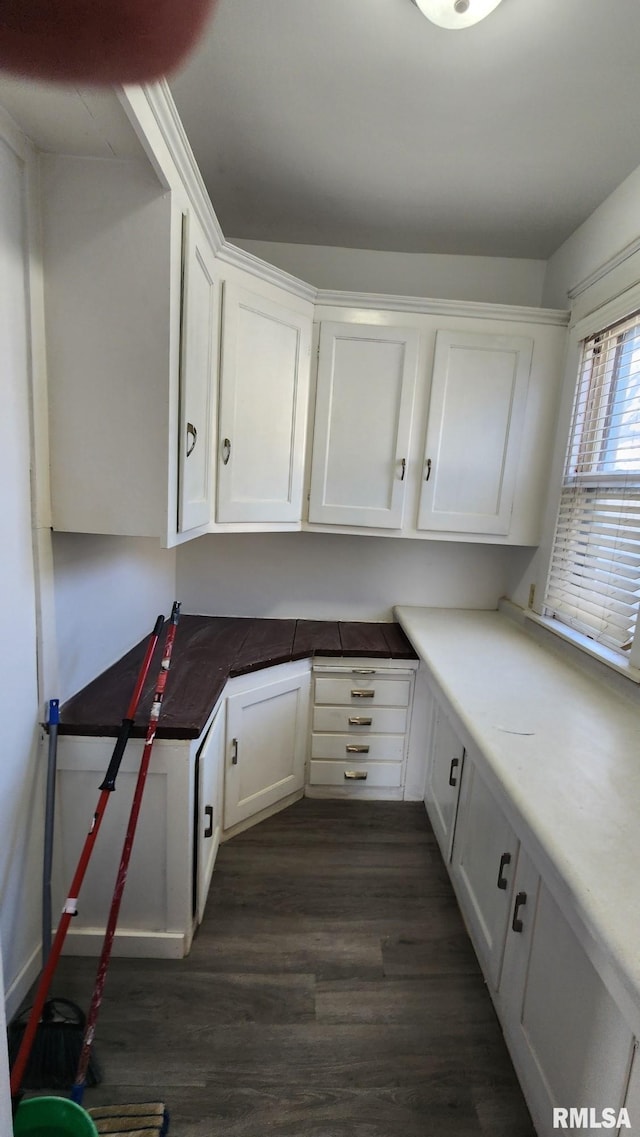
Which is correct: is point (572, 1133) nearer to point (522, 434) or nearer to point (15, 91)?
point (522, 434)

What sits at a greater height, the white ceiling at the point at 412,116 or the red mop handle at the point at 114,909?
the white ceiling at the point at 412,116

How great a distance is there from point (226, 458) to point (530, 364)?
4.59ft

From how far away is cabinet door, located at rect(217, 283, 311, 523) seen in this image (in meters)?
1.66

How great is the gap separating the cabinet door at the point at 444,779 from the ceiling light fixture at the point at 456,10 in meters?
2.04

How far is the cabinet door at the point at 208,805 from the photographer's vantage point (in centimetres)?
139

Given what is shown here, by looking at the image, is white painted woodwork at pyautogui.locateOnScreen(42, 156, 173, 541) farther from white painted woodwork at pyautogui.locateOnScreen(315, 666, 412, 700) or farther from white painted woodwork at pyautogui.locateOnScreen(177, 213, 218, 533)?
white painted woodwork at pyautogui.locateOnScreen(315, 666, 412, 700)

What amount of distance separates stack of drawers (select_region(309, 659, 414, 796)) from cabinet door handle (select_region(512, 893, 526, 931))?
3.22 ft

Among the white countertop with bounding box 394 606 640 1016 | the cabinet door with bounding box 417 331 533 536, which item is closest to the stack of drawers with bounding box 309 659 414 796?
the white countertop with bounding box 394 606 640 1016

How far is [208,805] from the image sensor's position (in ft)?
4.90

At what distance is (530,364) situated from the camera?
6.42 ft

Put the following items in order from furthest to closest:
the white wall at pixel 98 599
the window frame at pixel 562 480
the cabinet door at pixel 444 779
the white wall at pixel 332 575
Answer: the white wall at pixel 332 575
the cabinet door at pixel 444 779
the window frame at pixel 562 480
the white wall at pixel 98 599

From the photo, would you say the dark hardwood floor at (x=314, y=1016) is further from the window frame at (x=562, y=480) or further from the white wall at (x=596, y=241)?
the white wall at (x=596, y=241)

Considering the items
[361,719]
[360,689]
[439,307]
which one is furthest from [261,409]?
[361,719]

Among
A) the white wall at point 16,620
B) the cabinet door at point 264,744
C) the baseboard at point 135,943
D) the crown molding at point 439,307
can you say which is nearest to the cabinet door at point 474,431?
the crown molding at point 439,307
